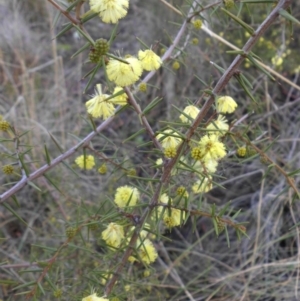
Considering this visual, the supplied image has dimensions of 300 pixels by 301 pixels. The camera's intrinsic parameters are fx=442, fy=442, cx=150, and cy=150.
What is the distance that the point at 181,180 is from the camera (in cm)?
116

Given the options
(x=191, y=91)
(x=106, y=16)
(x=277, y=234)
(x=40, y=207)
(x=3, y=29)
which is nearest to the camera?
(x=106, y=16)

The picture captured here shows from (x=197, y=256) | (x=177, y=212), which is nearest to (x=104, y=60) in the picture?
(x=177, y=212)

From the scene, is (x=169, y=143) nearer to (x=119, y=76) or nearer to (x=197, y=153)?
(x=197, y=153)

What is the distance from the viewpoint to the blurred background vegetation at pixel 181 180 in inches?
63.0

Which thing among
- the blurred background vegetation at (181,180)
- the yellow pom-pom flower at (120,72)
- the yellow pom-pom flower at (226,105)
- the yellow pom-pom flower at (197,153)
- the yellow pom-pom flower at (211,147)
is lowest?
the blurred background vegetation at (181,180)

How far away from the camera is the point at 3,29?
3.58 meters

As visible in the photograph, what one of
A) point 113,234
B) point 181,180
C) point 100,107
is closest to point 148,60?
point 100,107

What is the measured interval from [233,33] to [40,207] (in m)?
1.57

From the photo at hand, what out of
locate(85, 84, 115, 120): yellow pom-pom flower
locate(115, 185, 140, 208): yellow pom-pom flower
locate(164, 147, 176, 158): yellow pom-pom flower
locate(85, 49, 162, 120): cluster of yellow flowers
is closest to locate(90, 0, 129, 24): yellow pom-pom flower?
locate(85, 49, 162, 120): cluster of yellow flowers

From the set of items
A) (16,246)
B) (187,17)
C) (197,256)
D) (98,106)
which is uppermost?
(187,17)

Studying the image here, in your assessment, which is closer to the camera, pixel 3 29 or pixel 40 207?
pixel 40 207

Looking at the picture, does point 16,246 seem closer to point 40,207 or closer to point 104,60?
point 40,207

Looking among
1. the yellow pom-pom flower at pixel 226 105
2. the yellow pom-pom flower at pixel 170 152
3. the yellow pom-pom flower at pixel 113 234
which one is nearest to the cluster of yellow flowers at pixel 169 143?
the yellow pom-pom flower at pixel 170 152

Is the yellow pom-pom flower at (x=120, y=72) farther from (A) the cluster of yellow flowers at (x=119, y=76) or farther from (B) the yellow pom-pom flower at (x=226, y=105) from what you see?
(B) the yellow pom-pom flower at (x=226, y=105)
